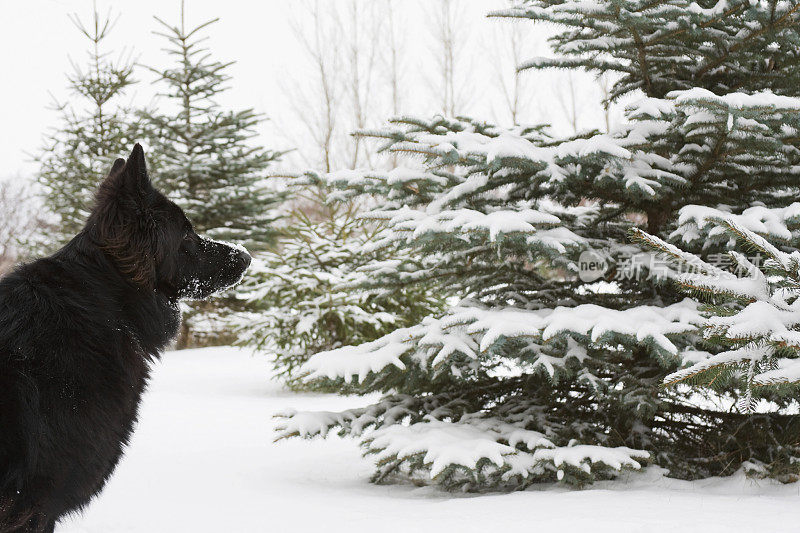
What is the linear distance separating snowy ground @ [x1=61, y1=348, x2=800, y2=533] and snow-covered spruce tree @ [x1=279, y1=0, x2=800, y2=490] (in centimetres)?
22

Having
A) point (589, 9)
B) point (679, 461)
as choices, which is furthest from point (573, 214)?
point (679, 461)

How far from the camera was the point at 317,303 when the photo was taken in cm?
927

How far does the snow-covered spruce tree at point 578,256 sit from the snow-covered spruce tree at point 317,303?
4.25m

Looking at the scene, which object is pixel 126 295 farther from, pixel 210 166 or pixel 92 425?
pixel 210 166

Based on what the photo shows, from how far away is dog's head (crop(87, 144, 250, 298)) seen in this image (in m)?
2.69

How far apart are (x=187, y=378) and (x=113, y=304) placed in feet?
27.6

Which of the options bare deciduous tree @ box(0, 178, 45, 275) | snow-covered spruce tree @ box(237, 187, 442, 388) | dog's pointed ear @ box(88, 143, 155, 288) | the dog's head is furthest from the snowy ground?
bare deciduous tree @ box(0, 178, 45, 275)

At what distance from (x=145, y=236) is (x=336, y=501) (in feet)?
7.34

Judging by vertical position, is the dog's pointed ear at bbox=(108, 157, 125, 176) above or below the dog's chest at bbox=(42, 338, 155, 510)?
above

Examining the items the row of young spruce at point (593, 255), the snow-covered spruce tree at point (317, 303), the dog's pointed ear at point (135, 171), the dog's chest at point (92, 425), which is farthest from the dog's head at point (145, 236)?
the snow-covered spruce tree at point (317, 303)

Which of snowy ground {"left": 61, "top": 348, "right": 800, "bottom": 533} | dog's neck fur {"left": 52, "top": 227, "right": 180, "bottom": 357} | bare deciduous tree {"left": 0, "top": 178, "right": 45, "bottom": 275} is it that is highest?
bare deciduous tree {"left": 0, "top": 178, "right": 45, "bottom": 275}

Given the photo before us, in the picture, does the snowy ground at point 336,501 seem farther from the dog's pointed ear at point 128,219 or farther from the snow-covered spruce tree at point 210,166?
the snow-covered spruce tree at point 210,166

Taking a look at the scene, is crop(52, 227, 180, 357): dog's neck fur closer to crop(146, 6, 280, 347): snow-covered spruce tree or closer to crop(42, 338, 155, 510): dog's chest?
crop(42, 338, 155, 510): dog's chest

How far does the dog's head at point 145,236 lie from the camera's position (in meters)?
2.69
